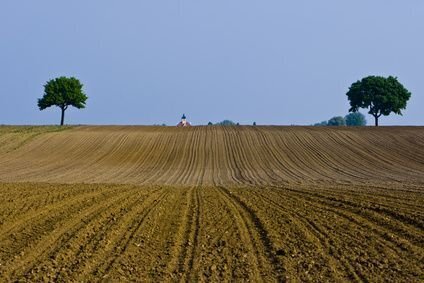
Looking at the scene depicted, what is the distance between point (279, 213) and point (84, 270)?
291 inches

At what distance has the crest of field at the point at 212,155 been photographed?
111ft

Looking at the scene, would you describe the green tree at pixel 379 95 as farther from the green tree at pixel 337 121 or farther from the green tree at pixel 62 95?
the green tree at pixel 337 121

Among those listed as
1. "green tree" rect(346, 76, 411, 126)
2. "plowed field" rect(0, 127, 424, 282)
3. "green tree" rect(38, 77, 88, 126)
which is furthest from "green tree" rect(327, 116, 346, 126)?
"plowed field" rect(0, 127, 424, 282)

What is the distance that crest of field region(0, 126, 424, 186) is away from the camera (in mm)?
33719

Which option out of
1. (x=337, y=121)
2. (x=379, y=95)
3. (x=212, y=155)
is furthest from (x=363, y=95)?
(x=337, y=121)

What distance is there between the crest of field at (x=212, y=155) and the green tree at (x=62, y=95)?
1227 cm

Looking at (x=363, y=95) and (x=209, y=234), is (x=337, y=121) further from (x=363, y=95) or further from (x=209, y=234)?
(x=209, y=234)

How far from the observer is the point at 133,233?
11.9m

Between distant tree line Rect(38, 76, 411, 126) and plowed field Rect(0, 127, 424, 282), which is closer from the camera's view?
plowed field Rect(0, 127, 424, 282)

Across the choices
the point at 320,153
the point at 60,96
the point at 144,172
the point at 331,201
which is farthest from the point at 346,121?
the point at 331,201

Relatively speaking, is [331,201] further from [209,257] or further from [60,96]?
[60,96]

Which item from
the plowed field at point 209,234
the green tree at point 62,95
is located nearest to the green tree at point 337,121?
the green tree at point 62,95

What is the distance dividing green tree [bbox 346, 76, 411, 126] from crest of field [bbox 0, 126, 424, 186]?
56.0ft

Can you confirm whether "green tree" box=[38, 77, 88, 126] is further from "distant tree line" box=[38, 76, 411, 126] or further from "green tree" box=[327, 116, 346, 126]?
"green tree" box=[327, 116, 346, 126]
